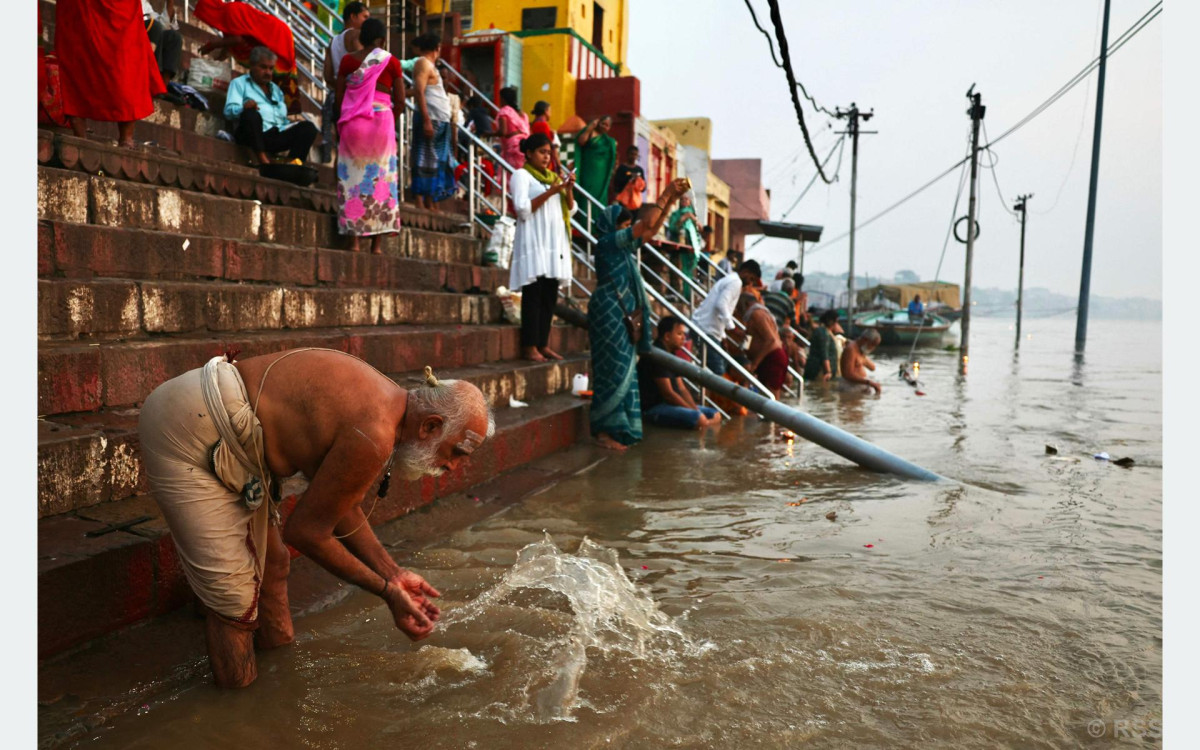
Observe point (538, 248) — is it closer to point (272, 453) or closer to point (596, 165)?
point (272, 453)

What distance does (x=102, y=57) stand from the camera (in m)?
4.46

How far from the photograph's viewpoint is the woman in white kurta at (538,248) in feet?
21.7

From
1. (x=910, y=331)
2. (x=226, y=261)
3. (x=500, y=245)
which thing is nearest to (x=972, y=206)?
(x=910, y=331)

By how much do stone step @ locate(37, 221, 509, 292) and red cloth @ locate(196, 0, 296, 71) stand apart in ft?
6.10

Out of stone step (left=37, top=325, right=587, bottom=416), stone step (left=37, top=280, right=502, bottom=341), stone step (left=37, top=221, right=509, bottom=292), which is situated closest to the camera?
stone step (left=37, top=325, right=587, bottom=416)

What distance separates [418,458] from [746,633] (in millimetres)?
1372

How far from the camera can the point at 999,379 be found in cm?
1588

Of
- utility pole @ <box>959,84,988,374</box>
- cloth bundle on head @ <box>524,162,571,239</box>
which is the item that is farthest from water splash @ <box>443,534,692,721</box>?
utility pole @ <box>959,84,988,374</box>

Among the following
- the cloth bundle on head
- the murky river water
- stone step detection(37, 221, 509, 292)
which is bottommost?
the murky river water

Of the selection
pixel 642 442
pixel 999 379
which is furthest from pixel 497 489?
pixel 999 379

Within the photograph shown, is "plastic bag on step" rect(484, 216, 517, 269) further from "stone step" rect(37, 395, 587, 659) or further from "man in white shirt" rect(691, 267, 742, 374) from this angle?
"stone step" rect(37, 395, 587, 659)

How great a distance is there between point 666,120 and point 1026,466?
2350 cm

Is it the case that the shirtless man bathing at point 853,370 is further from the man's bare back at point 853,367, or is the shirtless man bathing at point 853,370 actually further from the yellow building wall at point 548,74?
the yellow building wall at point 548,74

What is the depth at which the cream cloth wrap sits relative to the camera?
2.35m
